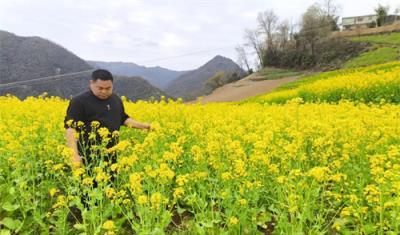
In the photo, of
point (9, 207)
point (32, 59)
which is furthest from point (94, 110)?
point (32, 59)

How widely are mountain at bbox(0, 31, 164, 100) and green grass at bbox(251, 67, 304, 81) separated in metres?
29.6

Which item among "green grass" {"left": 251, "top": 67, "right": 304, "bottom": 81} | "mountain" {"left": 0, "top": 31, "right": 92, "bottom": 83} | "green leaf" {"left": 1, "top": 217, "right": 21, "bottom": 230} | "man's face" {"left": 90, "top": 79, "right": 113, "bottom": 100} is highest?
"mountain" {"left": 0, "top": 31, "right": 92, "bottom": 83}

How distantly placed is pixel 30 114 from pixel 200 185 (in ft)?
15.2

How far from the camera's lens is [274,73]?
46094mm

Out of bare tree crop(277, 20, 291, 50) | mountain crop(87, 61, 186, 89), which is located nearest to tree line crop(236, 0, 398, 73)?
bare tree crop(277, 20, 291, 50)

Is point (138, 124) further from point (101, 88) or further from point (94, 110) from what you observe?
point (101, 88)

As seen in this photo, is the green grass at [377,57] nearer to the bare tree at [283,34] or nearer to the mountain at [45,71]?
the bare tree at [283,34]

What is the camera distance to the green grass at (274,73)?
4245 cm

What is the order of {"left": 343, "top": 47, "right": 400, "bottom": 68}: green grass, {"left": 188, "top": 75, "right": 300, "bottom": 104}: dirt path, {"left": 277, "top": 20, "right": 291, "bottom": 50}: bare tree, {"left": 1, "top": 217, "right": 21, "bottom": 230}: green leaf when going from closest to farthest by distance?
{"left": 1, "top": 217, "right": 21, "bottom": 230}: green leaf → {"left": 188, "top": 75, "right": 300, "bottom": 104}: dirt path → {"left": 343, "top": 47, "right": 400, "bottom": 68}: green grass → {"left": 277, "top": 20, "right": 291, "bottom": 50}: bare tree

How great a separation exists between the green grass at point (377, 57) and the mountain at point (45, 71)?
2501cm

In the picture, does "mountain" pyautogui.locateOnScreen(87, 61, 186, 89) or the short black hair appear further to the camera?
"mountain" pyautogui.locateOnScreen(87, 61, 186, 89)

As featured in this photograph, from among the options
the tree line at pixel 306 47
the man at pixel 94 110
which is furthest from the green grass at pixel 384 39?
the man at pixel 94 110

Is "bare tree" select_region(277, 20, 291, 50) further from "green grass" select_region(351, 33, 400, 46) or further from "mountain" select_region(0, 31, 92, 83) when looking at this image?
"mountain" select_region(0, 31, 92, 83)

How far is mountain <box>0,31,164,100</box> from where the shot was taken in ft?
41.3
